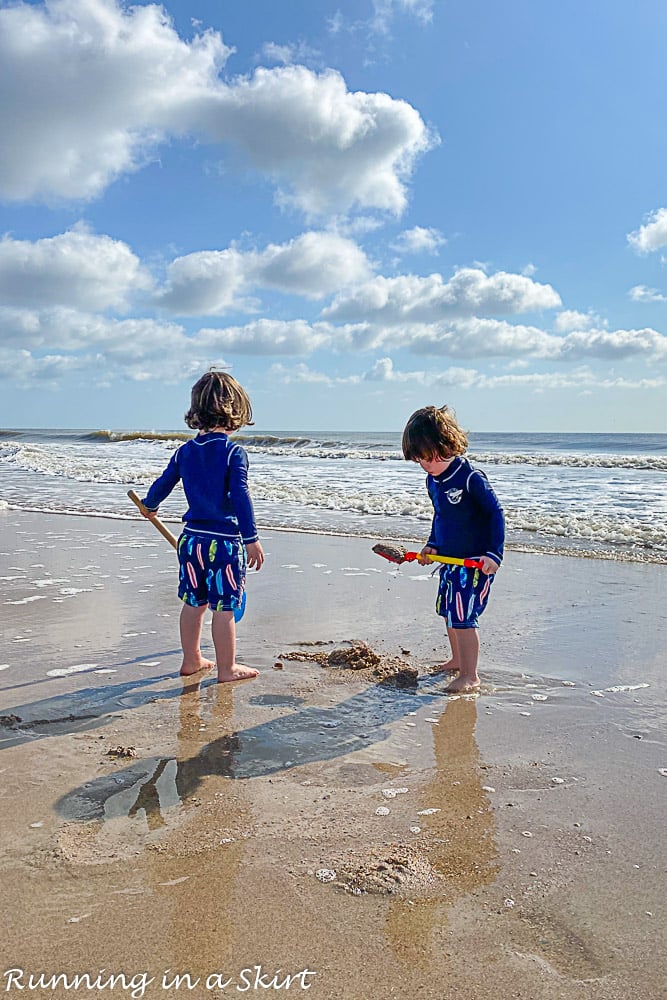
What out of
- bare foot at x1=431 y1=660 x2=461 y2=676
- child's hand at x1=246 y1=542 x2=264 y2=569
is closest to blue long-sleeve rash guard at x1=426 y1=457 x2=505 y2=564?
bare foot at x1=431 y1=660 x2=461 y2=676

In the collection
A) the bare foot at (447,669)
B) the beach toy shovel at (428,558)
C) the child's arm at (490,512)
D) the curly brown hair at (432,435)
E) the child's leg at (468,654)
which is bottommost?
the bare foot at (447,669)

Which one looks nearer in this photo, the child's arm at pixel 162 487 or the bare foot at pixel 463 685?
the bare foot at pixel 463 685

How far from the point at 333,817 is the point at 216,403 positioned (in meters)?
2.30

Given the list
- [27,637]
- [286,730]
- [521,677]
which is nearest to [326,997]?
[286,730]

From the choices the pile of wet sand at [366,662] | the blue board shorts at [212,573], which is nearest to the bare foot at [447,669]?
the pile of wet sand at [366,662]

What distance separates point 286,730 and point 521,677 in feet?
4.57

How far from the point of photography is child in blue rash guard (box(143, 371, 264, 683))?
388 cm

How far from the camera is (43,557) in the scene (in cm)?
702

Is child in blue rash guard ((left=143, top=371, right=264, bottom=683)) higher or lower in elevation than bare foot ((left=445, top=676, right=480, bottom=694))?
higher

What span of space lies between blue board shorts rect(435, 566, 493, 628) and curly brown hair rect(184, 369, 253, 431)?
1.41m

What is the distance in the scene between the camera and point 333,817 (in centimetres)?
237

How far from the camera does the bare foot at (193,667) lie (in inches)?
154

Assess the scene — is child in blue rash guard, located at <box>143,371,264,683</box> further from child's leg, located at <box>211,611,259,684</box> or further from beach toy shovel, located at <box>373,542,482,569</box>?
beach toy shovel, located at <box>373,542,482,569</box>

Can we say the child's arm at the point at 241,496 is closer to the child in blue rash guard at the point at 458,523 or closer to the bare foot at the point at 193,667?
the bare foot at the point at 193,667
